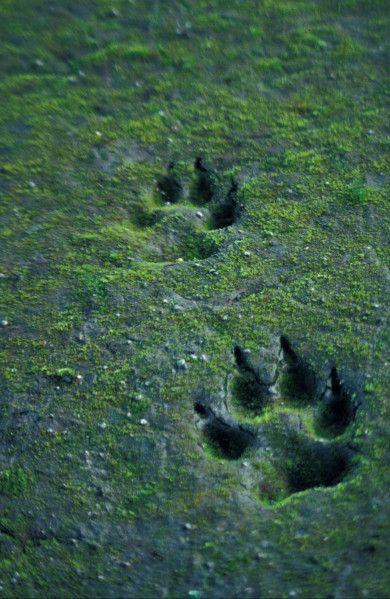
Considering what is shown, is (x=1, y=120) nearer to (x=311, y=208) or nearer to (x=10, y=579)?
(x=311, y=208)

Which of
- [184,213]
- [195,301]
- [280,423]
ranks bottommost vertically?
[280,423]

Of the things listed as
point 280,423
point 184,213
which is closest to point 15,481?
point 280,423

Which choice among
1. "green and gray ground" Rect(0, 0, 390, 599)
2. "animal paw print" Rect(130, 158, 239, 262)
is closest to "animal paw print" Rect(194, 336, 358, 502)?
"green and gray ground" Rect(0, 0, 390, 599)

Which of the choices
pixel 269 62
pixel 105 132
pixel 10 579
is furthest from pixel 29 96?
pixel 10 579

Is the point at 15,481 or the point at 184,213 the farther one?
the point at 184,213

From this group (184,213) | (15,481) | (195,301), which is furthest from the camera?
(184,213)

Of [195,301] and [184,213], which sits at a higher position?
[184,213]

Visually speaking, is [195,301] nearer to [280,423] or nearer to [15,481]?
[280,423]
